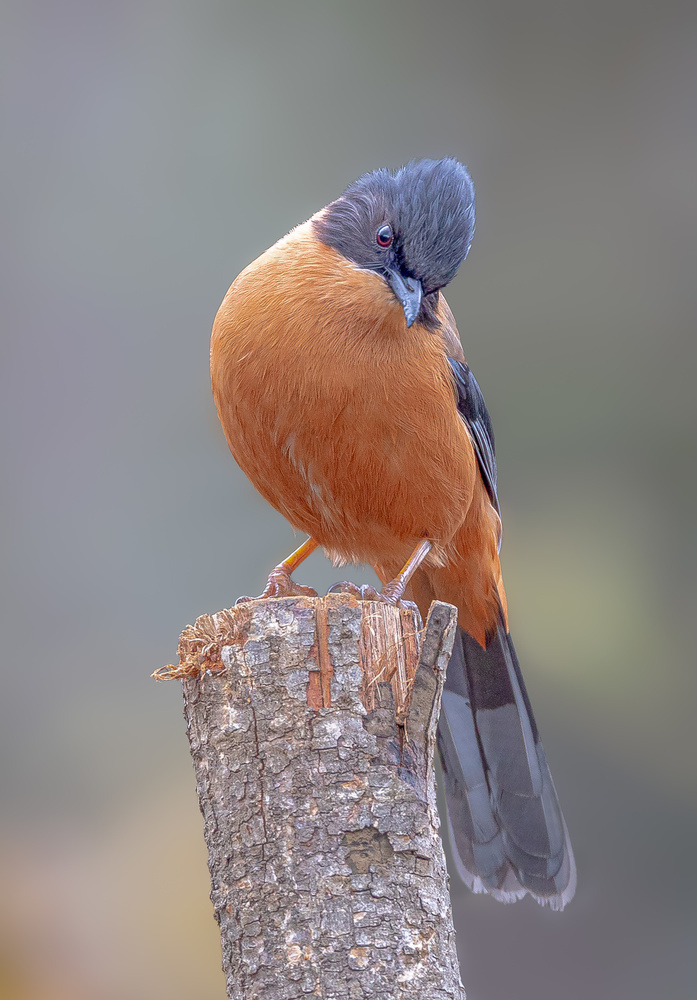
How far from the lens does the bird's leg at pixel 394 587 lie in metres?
2.57

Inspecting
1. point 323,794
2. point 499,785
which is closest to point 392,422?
point 323,794

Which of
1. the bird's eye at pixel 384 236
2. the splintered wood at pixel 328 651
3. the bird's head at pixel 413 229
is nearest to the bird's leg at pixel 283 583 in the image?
the splintered wood at pixel 328 651

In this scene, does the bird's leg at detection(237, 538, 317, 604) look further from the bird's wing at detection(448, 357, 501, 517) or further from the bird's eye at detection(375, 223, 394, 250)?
the bird's eye at detection(375, 223, 394, 250)

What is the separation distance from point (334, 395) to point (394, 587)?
0.58m

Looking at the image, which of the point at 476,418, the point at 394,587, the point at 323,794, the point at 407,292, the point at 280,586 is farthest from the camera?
the point at 476,418

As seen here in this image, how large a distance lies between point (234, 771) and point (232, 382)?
1149 mm

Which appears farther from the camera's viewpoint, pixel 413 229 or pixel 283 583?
pixel 283 583

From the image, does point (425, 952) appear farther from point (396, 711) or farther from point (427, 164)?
point (427, 164)

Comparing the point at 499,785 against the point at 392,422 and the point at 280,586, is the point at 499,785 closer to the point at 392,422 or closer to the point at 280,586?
the point at 280,586

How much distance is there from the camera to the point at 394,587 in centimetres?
A: 280

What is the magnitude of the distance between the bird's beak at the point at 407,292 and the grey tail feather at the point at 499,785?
130 cm

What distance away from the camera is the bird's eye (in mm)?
2752

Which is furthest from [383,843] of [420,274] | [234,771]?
[420,274]

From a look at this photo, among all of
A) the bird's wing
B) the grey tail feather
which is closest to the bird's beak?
the bird's wing
